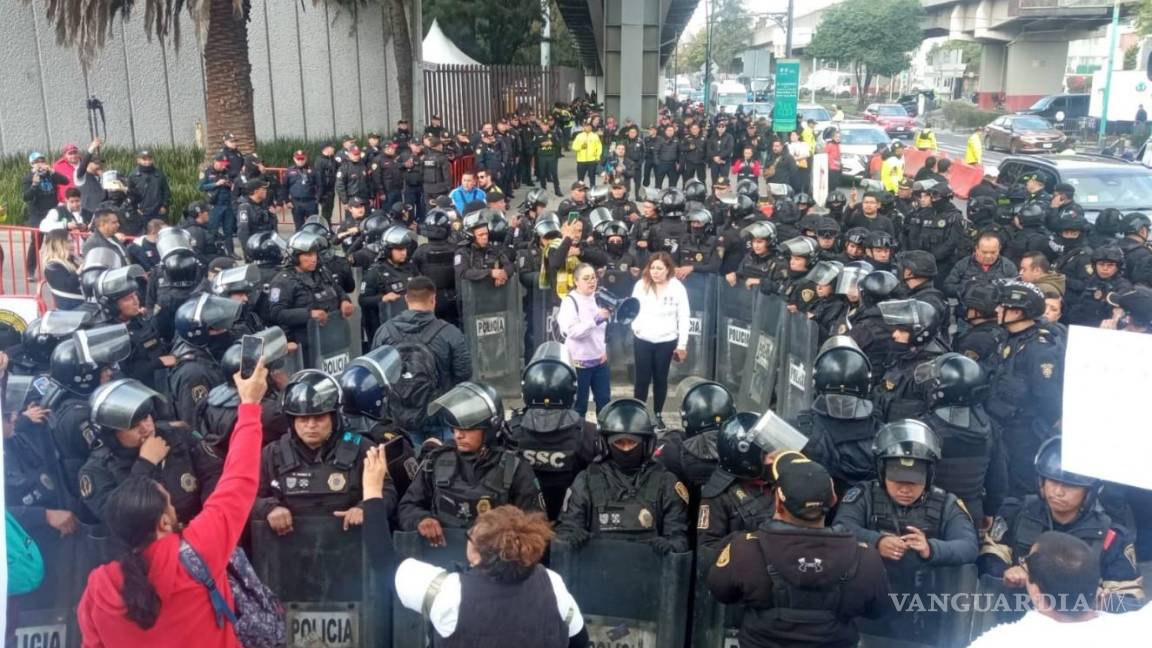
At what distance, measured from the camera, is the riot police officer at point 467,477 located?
4531 millimetres

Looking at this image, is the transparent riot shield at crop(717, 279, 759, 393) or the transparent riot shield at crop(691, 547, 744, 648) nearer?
the transparent riot shield at crop(691, 547, 744, 648)

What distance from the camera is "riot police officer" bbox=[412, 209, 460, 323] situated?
9.41 meters

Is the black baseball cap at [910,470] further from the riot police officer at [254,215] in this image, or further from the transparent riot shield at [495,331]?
the riot police officer at [254,215]

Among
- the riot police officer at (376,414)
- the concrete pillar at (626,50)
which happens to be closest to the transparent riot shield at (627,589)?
the riot police officer at (376,414)

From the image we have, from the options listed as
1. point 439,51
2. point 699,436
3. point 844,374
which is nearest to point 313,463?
point 699,436

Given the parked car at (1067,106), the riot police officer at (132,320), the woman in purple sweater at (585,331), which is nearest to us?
the riot police officer at (132,320)

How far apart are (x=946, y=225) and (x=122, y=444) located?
376 inches

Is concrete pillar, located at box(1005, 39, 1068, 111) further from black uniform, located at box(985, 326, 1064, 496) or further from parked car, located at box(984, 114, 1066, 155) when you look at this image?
black uniform, located at box(985, 326, 1064, 496)

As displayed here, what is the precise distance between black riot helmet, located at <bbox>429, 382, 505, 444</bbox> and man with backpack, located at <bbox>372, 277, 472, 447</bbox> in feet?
4.67

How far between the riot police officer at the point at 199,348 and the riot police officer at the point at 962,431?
4.17 metres

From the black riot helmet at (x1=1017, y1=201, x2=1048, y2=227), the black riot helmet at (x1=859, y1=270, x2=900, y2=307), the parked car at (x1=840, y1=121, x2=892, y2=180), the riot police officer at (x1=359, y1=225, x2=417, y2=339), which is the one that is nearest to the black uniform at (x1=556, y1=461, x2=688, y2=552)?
the black riot helmet at (x1=859, y1=270, x2=900, y2=307)

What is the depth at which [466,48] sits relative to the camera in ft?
138

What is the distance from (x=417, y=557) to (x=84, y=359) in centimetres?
227

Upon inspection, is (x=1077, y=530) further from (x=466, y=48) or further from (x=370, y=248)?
(x=466, y=48)
